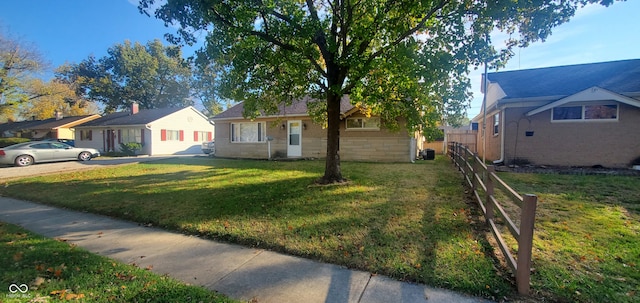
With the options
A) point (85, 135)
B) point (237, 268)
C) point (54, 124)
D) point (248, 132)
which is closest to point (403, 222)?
point (237, 268)

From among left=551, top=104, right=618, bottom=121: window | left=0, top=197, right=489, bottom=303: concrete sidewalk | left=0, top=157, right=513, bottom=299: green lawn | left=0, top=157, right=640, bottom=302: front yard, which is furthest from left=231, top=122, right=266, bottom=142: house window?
left=551, top=104, right=618, bottom=121: window

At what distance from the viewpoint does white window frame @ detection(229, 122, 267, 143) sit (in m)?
17.5

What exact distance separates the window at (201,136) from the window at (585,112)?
27.0m

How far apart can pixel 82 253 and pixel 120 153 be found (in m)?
23.3

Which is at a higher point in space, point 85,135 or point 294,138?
point 85,135

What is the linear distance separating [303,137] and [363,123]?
3668mm

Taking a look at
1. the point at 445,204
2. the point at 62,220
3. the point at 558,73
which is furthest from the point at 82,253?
the point at 558,73

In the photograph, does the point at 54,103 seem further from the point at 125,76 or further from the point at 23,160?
the point at 23,160

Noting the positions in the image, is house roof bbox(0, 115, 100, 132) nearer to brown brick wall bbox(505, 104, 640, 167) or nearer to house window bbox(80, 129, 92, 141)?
house window bbox(80, 129, 92, 141)

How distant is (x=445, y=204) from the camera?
19.2 feet

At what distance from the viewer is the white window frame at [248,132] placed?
57.5ft

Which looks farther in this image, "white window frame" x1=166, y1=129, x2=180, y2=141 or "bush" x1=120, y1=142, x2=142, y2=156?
"white window frame" x1=166, y1=129, x2=180, y2=141

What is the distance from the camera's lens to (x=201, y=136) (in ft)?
91.4

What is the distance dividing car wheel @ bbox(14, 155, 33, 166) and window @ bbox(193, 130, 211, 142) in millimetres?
12021
